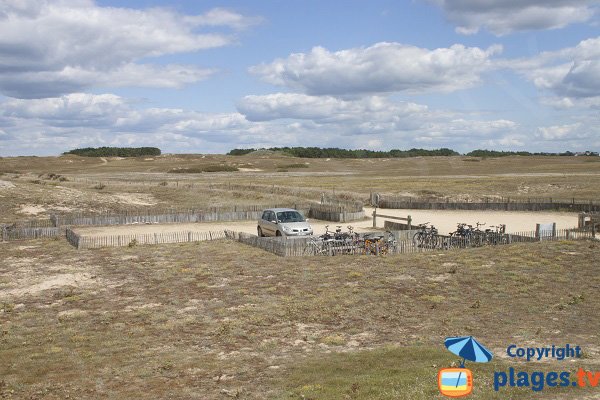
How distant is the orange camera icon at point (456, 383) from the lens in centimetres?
1012

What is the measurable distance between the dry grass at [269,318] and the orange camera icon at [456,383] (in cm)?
28

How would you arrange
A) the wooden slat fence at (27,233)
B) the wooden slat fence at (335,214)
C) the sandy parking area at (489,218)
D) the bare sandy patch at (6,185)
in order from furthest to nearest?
the bare sandy patch at (6,185), the wooden slat fence at (335,214), the sandy parking area at (489,218), the wooden slat fence at (27,233)

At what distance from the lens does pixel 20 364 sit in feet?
42.9

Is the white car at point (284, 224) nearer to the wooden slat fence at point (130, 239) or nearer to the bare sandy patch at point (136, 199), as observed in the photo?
the wooden slat fence at point (130, 239)

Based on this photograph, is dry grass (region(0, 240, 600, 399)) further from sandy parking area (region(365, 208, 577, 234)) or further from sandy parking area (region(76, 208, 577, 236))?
sandy parking area (region(365, 208, 577, 234))

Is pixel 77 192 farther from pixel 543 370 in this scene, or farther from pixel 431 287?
pixel 543 370

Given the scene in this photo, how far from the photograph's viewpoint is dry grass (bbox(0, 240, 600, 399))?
11.8m

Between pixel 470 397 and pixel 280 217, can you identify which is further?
pixel 280 217

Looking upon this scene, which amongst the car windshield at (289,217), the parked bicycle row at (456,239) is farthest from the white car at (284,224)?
the parked bicycle row at (456,239)

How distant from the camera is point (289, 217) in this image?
32.6 metres

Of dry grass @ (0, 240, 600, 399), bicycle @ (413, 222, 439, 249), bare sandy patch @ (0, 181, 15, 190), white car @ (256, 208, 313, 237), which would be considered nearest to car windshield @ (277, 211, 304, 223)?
white car @ (256, 208, 313, 237)

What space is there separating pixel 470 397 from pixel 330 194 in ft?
178

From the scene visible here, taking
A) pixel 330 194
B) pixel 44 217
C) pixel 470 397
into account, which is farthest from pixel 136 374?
pixel 330 194

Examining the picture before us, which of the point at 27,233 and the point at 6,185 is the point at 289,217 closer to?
the point at 27,233
